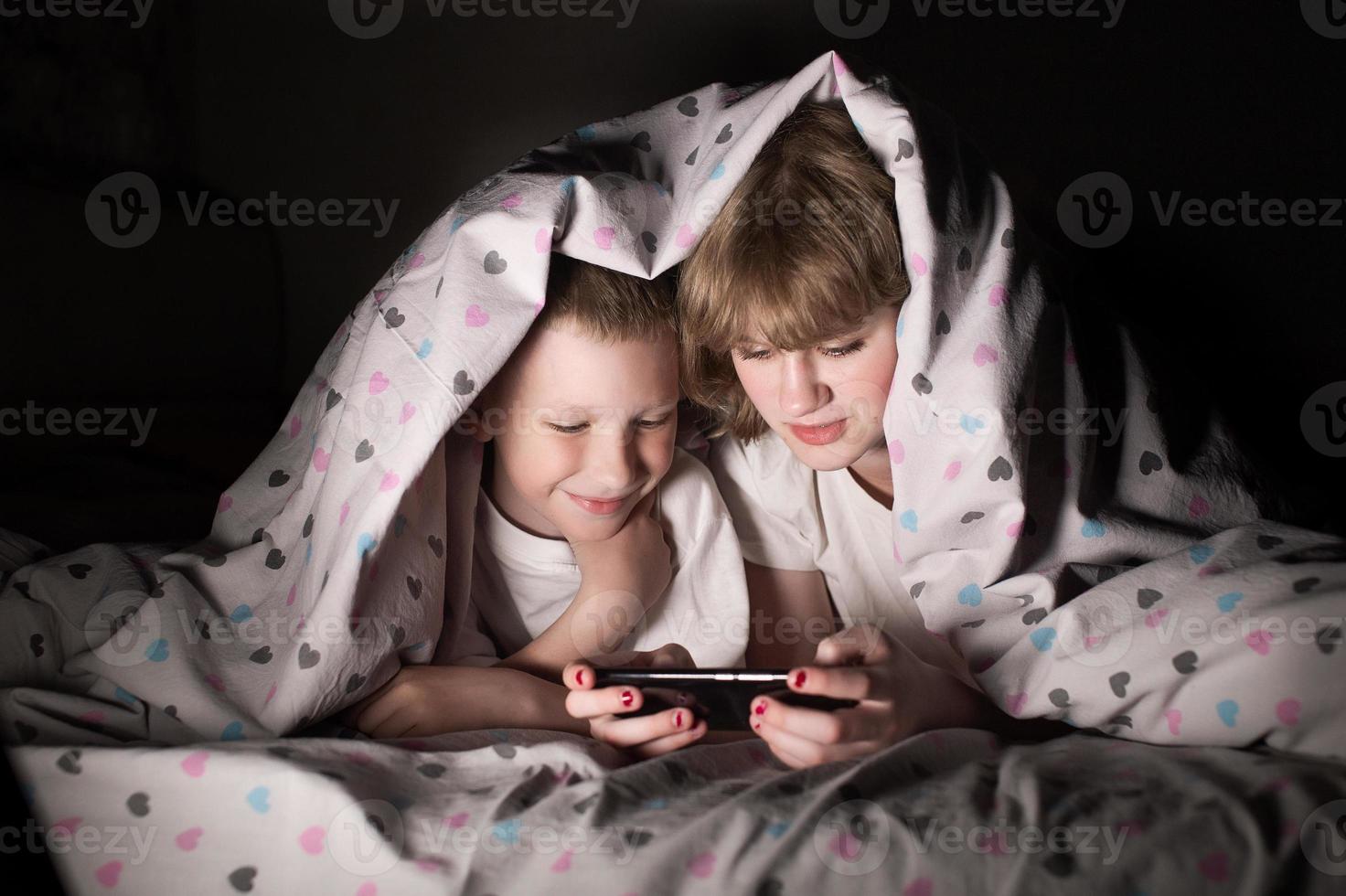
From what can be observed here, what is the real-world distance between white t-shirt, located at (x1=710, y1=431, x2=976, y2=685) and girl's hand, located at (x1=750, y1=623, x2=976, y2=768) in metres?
0.21

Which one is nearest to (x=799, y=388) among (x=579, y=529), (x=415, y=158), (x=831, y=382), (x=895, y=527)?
Answer: (x=831, y=382)

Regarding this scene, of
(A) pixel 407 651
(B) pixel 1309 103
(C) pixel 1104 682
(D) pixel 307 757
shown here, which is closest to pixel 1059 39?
(B) pixel 1309 103

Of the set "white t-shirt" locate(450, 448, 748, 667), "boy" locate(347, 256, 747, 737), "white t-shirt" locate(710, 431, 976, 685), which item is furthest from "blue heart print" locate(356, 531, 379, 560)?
"white t-shirt" locate(710, 431, 976, 685)

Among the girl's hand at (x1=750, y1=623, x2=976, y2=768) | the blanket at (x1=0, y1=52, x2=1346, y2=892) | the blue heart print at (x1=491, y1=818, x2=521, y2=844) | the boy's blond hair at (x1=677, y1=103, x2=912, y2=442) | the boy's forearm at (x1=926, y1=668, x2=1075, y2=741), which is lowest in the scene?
the boy's forearm at (x1=926, y1=668, x2=1075, y2=741)

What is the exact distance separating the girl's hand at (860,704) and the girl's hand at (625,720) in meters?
0.06

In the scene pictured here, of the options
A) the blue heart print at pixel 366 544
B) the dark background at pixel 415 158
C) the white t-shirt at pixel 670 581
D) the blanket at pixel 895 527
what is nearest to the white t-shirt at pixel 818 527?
the white t-shirt at pixel 670 581

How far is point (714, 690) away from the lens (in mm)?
770

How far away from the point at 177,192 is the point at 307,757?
1276mm

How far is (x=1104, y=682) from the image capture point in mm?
765

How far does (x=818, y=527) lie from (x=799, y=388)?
0.28 meters

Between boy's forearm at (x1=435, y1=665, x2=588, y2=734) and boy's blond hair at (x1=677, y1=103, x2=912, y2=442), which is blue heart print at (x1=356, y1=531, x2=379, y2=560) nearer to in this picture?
boy's forearm at (x1=435, y1=665, x2=588, y2=734)

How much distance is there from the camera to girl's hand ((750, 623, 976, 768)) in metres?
0.72

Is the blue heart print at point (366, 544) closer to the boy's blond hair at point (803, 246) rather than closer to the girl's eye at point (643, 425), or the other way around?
the girl's eye at point (643, 425)

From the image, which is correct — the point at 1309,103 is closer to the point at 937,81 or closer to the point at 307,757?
the point at 937,81
